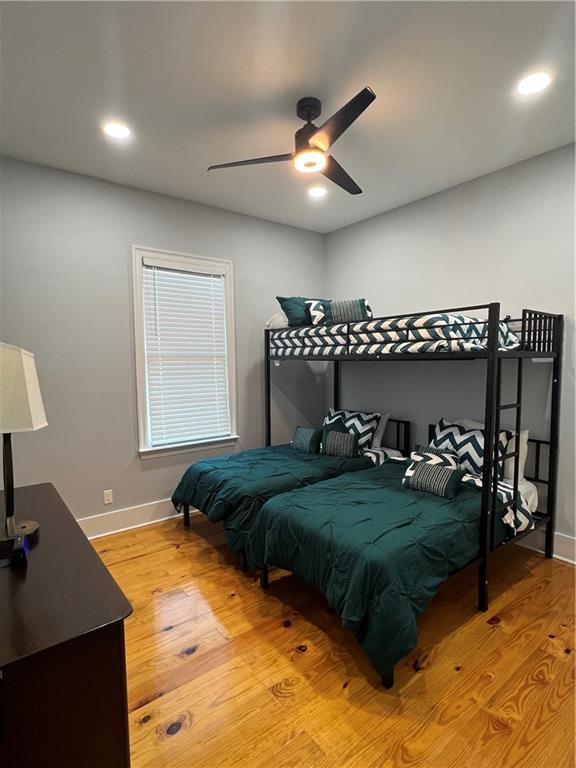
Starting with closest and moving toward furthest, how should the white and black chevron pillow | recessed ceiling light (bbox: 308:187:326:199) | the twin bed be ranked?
the twin bed, recessed ceiling light (bbox: 308:187:326:199), the white and black chevron pillow

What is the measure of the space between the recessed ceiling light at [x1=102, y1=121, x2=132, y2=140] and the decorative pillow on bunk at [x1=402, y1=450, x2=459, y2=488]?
2831 mm

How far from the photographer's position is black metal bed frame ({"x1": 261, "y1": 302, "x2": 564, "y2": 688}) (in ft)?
7.36

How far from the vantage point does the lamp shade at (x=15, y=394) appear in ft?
3.95

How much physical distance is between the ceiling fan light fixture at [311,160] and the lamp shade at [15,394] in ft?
5.60

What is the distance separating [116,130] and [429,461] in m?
2.93

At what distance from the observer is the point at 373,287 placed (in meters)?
4.07

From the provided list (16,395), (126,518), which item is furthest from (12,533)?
(126,518)

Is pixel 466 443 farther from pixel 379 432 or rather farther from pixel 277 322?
pixel 277 322

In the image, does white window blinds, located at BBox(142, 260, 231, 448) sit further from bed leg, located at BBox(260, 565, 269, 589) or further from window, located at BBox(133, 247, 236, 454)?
bed leg, located at BBox(260, 565, 269, 589)

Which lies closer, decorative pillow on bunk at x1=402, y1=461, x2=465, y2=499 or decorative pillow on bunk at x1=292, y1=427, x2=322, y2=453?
decorative pillow on bunk at x1=402, y1=461, x2=465, y2=499

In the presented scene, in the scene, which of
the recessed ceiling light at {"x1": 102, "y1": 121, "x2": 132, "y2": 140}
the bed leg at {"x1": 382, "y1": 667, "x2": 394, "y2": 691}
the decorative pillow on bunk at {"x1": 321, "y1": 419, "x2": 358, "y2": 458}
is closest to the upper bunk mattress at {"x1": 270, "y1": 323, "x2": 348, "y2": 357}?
the decorative pillow on bunk at {"x1": 321, "y1": 419, "x2": 358, "y2": 458}

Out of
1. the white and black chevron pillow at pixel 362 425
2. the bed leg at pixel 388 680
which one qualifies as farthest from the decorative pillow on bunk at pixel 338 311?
the bed leg at pixel 388 680

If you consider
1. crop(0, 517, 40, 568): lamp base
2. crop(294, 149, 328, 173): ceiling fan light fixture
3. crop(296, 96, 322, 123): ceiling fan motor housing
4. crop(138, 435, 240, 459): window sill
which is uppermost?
crop(296, 96, 322, 123): ceiling fan motor housing

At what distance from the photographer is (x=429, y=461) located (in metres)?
2.71
